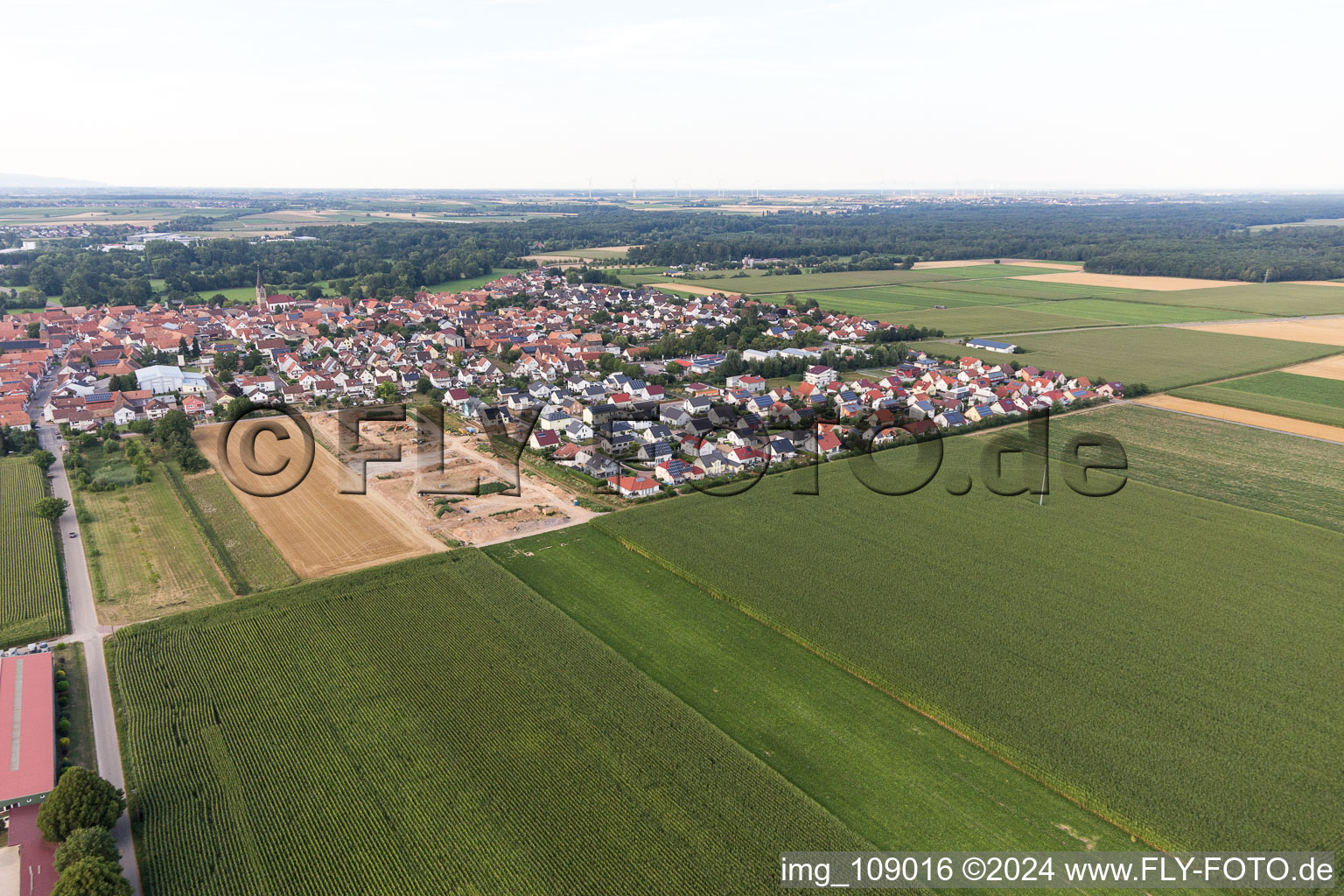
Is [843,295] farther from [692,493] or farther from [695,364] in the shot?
[692,493]

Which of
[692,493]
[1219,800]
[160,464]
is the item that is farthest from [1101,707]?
[160,464]

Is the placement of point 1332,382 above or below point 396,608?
above

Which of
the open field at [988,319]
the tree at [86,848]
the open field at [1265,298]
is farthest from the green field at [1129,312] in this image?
the tree at [86,848]

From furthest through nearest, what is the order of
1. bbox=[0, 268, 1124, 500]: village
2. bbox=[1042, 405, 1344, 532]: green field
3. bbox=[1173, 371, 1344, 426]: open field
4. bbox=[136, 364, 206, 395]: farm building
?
1. bbox=[136, 364, 206, 395]: farm building
2. bbox=[1173, 371, 1344, 426]: open field
3. bbox=[0, 268, 1124, 500]: village
4. bbox=[1042, 405, 1344, 532]: green field

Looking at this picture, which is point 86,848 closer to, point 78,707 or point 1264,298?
point 78,707

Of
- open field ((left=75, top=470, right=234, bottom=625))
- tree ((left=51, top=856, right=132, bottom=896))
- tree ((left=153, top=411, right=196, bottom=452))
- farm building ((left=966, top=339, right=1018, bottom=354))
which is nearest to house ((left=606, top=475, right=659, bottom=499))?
open field ((left=75, top=470, right=234, bottom=625))

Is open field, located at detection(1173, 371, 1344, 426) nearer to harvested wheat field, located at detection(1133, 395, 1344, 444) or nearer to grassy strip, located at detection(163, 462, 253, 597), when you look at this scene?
harvested wheat field, located at detection(1133, 395, 1344, 444)
